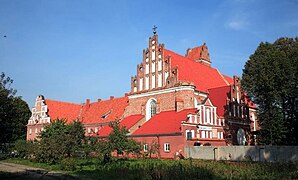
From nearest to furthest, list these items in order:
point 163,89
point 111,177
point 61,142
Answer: point 111,177 < point 61,142 < point 163,89

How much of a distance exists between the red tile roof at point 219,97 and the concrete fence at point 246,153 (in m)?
11.5

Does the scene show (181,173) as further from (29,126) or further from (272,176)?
(29,126)

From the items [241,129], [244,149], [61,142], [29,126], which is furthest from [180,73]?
[29,126]

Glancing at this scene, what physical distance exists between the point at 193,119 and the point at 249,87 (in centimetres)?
838

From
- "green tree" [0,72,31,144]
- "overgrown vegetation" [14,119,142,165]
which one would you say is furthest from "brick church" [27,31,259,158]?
"green tree" [0,72,31,144]

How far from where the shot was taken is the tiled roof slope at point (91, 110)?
53225 millimetres

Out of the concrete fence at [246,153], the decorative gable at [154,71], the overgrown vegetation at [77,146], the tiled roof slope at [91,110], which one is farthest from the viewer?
the tiled roof slope at [91,110]

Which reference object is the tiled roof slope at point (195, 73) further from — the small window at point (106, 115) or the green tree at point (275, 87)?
the small window at point (106, 115)

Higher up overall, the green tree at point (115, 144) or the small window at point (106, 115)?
→ the small window at point (106, 115)

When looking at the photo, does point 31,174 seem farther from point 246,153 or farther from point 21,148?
point 246,153

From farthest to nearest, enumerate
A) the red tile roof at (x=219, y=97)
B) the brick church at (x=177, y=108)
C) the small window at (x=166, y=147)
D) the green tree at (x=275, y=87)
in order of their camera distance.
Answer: the red tile roof at (x=219, y=97)
the brick church at (x=177, y=108)
the small window at (x=166, y=147)
the green tree at (x=275, y=87)

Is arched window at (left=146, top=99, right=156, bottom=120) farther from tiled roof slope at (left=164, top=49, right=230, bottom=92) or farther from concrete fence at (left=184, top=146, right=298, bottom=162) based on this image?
concrete fence at (left=184, top=146, right=298, bottom=162)

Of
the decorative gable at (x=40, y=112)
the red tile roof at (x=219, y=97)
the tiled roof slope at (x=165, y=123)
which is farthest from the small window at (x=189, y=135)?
the decorative gable at (x=40, y=112)

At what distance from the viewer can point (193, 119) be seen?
36.9m
